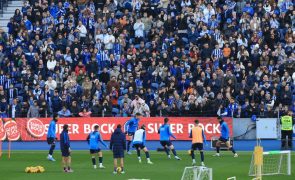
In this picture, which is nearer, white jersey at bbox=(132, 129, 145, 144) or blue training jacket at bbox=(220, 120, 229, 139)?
white jersey at bbox=(132, 129, 145, 144)

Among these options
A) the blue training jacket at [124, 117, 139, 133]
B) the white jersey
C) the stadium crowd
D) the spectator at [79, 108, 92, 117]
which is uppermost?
the stadium crowd

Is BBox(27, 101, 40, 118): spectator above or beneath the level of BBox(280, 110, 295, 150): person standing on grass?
above

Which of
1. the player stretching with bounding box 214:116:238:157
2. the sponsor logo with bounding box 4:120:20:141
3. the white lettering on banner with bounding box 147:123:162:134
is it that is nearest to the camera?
the player stretching with bounding box 214:116:238:157

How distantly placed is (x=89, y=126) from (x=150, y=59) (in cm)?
569

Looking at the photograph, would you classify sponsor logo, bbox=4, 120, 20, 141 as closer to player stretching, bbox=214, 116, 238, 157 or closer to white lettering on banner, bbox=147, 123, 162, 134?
white lettering on banner, bbox=147, 123, 162, 134

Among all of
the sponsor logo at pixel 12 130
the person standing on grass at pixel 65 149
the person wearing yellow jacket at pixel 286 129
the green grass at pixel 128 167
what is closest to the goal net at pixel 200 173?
the green grass at pixel 128 167

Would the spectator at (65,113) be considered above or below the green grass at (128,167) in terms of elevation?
above

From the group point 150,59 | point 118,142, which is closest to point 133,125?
point 150,59

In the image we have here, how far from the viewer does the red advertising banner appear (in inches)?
1928

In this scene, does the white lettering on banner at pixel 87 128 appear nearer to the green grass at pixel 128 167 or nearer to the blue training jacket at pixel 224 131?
the green grass at pixel 128 167

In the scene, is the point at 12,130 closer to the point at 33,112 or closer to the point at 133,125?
the point at 33,112

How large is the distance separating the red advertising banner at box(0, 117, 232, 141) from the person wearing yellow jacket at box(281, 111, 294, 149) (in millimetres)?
3136

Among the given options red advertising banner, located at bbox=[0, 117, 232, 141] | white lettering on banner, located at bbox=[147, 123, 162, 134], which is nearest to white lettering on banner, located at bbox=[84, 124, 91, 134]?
red advertising banner, located at bbox=[0, 117, 232, 141]

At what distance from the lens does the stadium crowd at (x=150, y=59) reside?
49688mm
